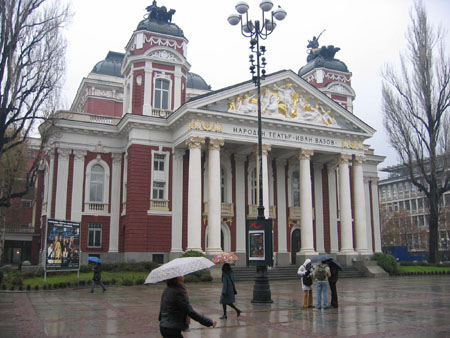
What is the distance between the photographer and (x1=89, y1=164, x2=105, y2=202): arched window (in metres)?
35.1

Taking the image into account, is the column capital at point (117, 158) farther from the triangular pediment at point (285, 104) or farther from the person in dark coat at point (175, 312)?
the person in dark coat at point (175, 312)

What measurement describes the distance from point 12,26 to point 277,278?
21592mm

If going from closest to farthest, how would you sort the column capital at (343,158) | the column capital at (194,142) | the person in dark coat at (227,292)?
1. the person in dark coat at (227,292)
2. the column capital at (194,142)
3. the column capital at (343,158)

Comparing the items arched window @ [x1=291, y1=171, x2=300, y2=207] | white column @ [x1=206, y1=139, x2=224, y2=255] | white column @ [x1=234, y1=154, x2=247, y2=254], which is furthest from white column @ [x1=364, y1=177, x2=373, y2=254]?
white column @ [x1=206, y1=139, x2=224, y2=255]

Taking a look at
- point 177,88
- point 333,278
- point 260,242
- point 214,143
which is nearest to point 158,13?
point 177,88

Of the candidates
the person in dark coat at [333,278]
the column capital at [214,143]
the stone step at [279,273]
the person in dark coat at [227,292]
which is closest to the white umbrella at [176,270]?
the person in dark coat at [227,292]

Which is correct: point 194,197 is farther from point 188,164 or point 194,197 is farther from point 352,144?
point 352,144

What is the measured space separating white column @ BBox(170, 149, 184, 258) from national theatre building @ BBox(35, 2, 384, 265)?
0.25 feet

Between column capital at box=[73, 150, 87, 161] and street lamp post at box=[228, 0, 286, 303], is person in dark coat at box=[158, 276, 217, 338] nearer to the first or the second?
street lamp post at box=[228, 0, 286, 303]

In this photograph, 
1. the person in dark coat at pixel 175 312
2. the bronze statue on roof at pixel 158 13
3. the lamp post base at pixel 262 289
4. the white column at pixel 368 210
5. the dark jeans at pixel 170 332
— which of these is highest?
the bronze statue on roof at pixel 158 13

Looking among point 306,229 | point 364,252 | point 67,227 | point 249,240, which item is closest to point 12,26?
point 67,227

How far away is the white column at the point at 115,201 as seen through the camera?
3453 cm

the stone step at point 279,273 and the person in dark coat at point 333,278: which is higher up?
the person in dark coat at point 333,278

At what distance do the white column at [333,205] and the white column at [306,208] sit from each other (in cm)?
568
